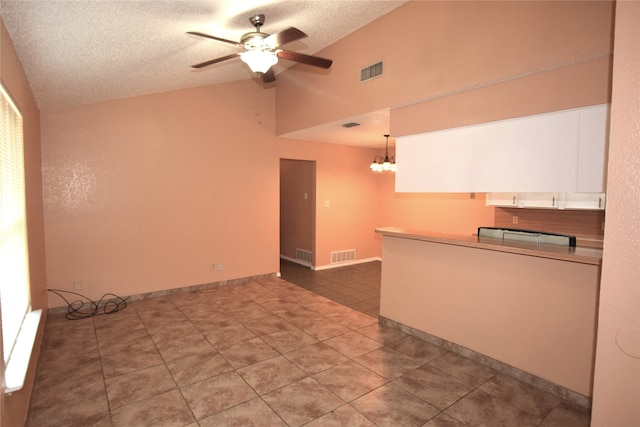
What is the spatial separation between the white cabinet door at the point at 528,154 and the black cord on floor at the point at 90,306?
4748 mm

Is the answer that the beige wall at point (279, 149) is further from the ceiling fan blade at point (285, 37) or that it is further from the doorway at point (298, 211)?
the ceiling fan blade at point (285, 37)

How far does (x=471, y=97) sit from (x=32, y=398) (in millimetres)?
4483

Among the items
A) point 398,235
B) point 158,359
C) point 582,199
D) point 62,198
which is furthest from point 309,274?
point 582,199

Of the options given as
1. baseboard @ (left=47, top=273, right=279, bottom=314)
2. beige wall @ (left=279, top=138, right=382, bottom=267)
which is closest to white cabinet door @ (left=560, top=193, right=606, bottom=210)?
beige wall @ (left=279, top=138, right=382, bottom=267)

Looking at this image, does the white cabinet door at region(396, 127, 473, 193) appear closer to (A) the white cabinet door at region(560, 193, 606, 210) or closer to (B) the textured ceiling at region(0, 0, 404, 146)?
(B) the textured ceiling at region(0, 0, 404, 146)

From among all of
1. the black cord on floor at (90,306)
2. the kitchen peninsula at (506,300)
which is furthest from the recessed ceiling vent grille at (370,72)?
the black cord on floor at (90,306)

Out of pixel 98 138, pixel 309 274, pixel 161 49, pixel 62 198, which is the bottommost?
pixel 309 274

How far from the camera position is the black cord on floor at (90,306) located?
4.15 m

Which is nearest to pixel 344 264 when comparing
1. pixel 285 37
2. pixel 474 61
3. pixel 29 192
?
pixel 474 61

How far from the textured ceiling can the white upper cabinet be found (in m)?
1.08

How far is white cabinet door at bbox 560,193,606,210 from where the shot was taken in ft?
13.3

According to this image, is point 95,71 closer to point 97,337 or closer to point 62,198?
point 62,198

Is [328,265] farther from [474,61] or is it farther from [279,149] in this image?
[474,61]

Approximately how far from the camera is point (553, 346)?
261 centimetres
